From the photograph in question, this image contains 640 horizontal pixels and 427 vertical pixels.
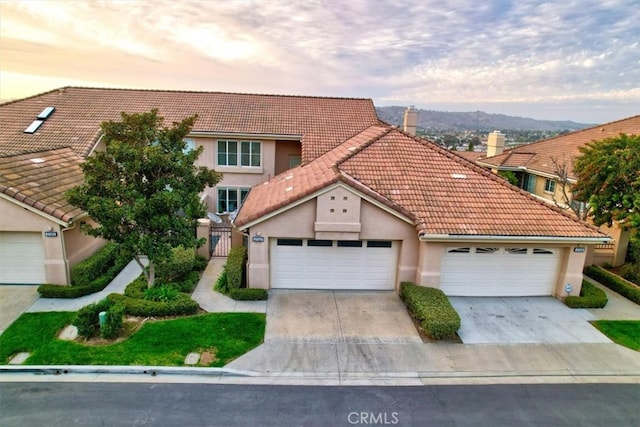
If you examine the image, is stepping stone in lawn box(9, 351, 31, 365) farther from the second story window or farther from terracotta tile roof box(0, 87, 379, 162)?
the second story window

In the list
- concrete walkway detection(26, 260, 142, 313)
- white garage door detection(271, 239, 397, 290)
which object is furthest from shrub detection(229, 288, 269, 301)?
concrete walkway detection(26, 260, 142, 313)

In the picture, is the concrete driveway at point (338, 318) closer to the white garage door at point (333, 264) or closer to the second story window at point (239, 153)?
the white garage door at point (333, 264)

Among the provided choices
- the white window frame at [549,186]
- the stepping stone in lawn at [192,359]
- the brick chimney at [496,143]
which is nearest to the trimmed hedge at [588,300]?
the white window frame at [549,186]

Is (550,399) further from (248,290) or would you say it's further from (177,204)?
(177,204)

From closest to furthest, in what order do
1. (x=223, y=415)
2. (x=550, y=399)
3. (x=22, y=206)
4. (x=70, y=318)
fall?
1. (x=223, y=415)
2. (x=550, y=399)
3. (x=70, y=318)
4. (x=22, y=206)

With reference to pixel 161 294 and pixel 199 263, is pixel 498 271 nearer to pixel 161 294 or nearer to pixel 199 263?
pixel 199 263

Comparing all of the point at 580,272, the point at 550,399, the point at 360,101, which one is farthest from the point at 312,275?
the point at 360,101
